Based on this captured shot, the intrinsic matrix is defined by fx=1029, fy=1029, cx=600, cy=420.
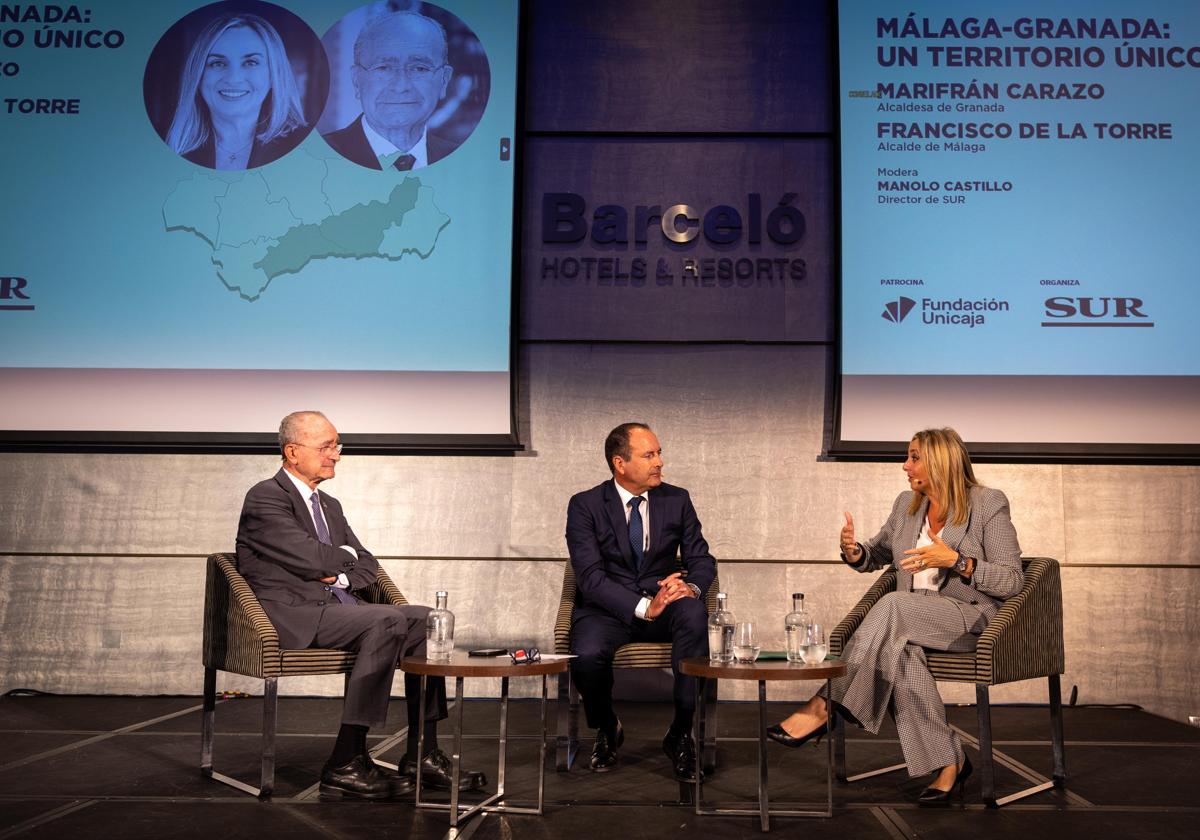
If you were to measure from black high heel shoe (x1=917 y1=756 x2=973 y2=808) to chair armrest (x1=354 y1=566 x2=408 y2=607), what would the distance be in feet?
6.05

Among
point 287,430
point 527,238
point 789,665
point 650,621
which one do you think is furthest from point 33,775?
point 527,238

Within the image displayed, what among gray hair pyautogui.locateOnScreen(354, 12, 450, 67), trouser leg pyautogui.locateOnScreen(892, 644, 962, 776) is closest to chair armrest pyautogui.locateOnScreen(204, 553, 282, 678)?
trouser leg pyautogui.locateOnScreen(892, 644, 962, 776)

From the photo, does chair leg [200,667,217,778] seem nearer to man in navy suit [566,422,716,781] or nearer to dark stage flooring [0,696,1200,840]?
dark stage flooring [0,696,1200,840]

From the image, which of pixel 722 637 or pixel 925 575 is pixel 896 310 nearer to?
pixel 925 575

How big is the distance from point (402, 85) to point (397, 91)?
38 millimetres

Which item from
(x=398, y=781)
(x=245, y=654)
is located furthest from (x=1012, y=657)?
(x=245, y=654)

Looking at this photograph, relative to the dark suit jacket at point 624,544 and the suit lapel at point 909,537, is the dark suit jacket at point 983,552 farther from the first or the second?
the dark suit jacket at point 624,544

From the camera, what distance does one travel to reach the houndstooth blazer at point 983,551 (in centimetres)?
335

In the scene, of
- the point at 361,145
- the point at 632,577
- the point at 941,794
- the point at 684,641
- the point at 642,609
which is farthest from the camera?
the point at 361,145

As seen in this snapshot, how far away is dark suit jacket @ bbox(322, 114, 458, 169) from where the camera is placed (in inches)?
194

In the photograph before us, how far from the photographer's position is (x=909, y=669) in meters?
3.16

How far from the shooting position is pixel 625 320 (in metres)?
4.91

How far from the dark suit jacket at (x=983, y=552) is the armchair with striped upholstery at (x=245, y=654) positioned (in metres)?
1.98

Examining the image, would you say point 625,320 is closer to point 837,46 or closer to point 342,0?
point 837,46
